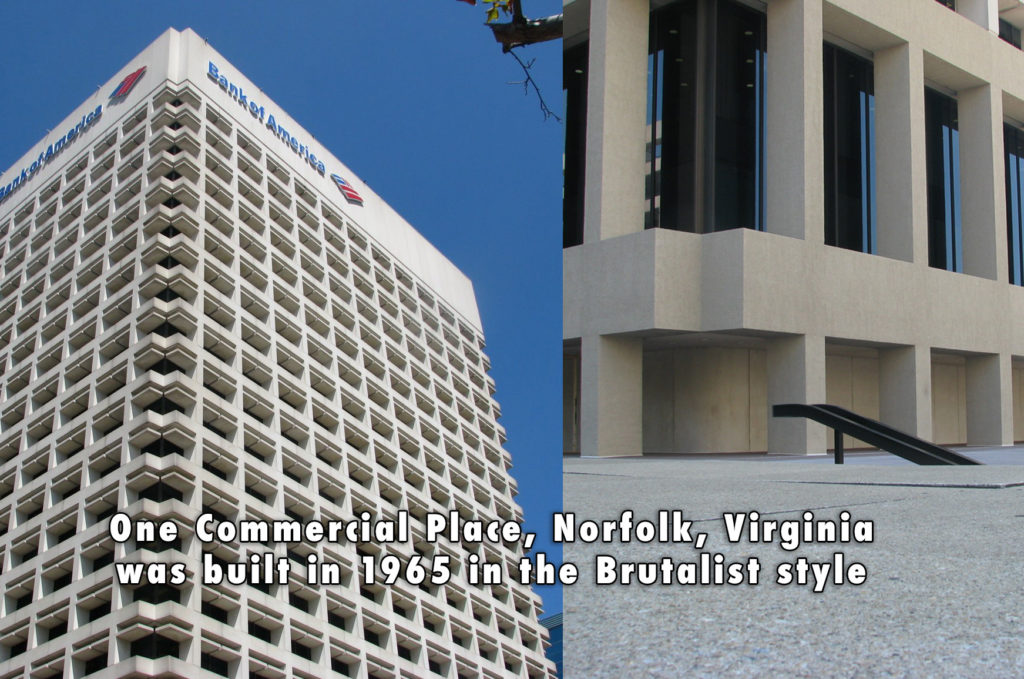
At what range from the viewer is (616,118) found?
26953mm

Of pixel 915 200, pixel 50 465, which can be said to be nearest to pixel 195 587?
pixel 50 465

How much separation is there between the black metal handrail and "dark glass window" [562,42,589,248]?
15.9m

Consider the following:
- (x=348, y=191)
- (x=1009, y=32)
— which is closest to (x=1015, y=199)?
(x=1009, y=32)

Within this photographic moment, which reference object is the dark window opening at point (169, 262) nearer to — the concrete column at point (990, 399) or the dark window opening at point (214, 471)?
the dark window opening at point (214, 471)

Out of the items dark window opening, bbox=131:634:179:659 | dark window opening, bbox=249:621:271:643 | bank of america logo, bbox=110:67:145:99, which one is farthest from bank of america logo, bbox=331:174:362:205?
dark window opening, bbox=131:634:179:659

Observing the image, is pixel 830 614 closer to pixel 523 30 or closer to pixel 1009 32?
pixel 523 30

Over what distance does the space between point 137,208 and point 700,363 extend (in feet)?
94.2

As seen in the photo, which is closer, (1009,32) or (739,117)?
(739,117)

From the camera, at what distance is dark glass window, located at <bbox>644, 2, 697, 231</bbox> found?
95.8 feet

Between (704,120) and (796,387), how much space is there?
9.17 m

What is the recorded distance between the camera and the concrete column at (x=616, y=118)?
2655 centimetres

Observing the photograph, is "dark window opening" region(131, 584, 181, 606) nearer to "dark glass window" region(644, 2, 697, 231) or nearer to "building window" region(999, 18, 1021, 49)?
"dark glass window" region(644, 2, 697, 231)

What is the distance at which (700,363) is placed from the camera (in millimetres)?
29562

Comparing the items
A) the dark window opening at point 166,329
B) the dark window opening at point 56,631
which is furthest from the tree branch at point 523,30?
the dark window opening at point 166,329
